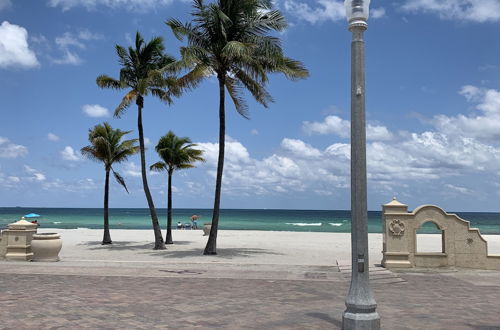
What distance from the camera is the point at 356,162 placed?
7.21 metres

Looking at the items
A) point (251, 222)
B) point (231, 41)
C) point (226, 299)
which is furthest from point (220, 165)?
point (251, 222)

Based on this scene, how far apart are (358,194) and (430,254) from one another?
10.4 metres

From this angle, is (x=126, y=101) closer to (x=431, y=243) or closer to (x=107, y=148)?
(x=107, y=148)

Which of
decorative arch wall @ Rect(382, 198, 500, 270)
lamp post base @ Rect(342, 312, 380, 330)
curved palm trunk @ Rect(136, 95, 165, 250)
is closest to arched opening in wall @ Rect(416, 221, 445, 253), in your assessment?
decorative arch wall @ Rect(382, 198, 500, 270)

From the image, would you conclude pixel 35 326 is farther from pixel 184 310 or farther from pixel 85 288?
pixel 85 288

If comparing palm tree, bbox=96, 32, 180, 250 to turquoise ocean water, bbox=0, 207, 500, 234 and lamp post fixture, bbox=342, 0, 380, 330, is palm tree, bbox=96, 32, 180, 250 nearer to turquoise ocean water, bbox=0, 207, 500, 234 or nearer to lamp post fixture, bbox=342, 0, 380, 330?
lamp post fixture, bbox=342, 0, 380, 330

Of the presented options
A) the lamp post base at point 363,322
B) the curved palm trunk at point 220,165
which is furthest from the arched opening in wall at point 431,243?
the lamp post base at point 363,322

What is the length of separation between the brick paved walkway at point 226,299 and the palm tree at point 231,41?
25.0 feet

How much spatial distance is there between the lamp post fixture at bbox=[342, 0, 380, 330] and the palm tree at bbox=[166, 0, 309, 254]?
12685 millimetres

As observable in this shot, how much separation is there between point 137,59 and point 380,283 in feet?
54.7

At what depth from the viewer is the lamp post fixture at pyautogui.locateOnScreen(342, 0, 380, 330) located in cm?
703

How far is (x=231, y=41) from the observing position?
65.7 feet

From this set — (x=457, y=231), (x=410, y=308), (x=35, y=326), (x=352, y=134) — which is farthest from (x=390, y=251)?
(x=35, y=326)

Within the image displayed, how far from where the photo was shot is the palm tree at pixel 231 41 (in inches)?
803
